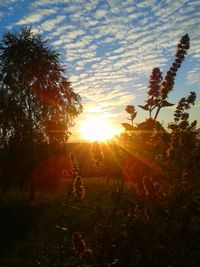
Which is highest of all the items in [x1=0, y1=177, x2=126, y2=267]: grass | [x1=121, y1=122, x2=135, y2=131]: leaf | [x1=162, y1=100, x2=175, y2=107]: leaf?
[x1=162, y1=100, x2=175, y2=107]: leaf

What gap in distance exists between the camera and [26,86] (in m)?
26.1

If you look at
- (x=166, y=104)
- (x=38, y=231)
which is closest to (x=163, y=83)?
(x=166, y=104)

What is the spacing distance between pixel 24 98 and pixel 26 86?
0.73 m

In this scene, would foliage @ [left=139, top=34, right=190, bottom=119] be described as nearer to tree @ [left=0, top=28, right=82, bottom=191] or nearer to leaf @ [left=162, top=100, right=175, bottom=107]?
leaf @ [left=162, top=100, right=175, bottom=107]

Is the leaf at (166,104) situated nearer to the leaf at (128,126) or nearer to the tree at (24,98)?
the leaf at (128,126)

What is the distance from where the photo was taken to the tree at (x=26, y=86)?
25800mm

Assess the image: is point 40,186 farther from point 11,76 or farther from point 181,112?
point 181,112

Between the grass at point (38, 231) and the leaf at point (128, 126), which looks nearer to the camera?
the leaf at point (128, 126)

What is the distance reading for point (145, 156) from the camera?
10.6 feet

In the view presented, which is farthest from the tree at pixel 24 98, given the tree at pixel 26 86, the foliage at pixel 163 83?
the foliage at pixel 163 83

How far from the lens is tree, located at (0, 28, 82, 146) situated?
2580 centimetres

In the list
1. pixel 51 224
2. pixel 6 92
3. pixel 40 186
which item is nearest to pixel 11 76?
pixel 6 92

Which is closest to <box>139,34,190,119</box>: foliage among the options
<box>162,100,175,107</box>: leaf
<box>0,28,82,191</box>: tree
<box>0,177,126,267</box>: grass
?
<box>162,100,175,107</box>: leaf

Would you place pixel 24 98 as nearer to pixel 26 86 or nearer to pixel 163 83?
pixel 26 86
